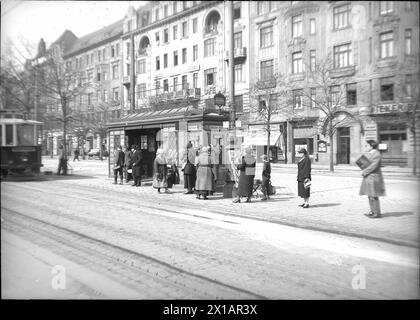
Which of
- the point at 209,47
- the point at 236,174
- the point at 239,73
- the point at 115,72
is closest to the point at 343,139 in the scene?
the point at 209,47

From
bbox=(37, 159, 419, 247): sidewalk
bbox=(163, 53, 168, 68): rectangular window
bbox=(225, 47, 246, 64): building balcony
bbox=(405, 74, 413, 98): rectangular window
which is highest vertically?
bbox=(225, 47, 246, 64): building balcony

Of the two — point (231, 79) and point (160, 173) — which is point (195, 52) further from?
point (160, 173)

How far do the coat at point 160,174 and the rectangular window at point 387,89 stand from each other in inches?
363

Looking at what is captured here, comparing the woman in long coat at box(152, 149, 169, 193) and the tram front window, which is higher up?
the tram front window

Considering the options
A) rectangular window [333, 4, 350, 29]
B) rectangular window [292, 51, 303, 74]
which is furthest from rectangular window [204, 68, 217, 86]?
rectangular window [333, 4, 350, 29]

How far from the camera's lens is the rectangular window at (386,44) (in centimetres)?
373

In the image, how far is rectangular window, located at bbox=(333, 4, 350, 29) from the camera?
3.71m

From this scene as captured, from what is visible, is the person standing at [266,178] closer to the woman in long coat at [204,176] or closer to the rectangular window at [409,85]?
the woman in long coat at [204,176]

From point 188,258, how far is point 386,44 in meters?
3.45

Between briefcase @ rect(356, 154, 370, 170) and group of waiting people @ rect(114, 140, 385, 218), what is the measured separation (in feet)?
0.24

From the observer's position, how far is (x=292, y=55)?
5555mm

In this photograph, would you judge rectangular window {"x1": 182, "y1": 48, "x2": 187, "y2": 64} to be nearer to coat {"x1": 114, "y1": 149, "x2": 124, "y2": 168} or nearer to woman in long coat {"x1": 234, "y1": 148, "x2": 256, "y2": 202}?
woman in long coat {"x1": 234, "y1": 148, "x2": 256, "y2": 202}

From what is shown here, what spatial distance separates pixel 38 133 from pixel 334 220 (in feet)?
19.2
